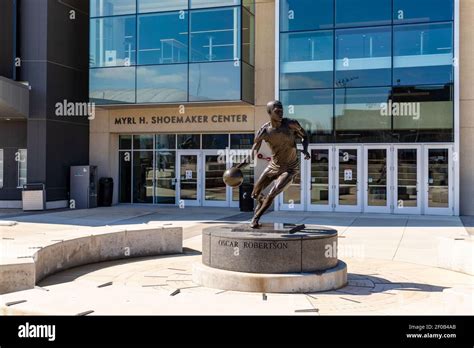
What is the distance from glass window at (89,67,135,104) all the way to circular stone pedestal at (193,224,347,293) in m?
14.0

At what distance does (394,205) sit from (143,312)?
15.9 metres

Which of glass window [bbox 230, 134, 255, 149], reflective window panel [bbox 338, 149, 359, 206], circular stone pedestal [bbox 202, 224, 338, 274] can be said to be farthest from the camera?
glass window [bbox 230, 134, 255, 149]

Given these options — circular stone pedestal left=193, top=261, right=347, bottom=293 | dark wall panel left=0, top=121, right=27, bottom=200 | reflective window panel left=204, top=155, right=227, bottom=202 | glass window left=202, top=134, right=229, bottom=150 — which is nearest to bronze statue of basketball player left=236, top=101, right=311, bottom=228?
circular stone pedestal left=193, top=261, right=347, bottom=293

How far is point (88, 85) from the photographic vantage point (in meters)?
22.9

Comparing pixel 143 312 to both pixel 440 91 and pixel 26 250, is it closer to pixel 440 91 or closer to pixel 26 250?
pixel 26 250

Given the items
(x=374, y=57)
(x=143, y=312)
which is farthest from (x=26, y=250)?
(x=374, y=57)

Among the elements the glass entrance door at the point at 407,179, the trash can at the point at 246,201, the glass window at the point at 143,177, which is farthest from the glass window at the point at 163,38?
the glass entrance door at the point at 407,179

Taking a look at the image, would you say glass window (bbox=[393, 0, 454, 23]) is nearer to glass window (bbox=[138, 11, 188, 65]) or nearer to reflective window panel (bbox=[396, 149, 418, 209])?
reflective window panel (bbox=[396, 149, 418, 209])

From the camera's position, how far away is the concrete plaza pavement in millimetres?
5660

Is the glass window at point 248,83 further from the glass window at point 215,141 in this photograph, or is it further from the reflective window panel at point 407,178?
the reflective window panel at point 407,178

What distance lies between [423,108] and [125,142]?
42.5 ft

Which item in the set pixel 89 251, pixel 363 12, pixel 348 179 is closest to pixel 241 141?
pixel 348 179

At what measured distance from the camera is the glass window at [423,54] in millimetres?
19078

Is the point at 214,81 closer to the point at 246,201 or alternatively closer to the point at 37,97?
the point at 246,201
